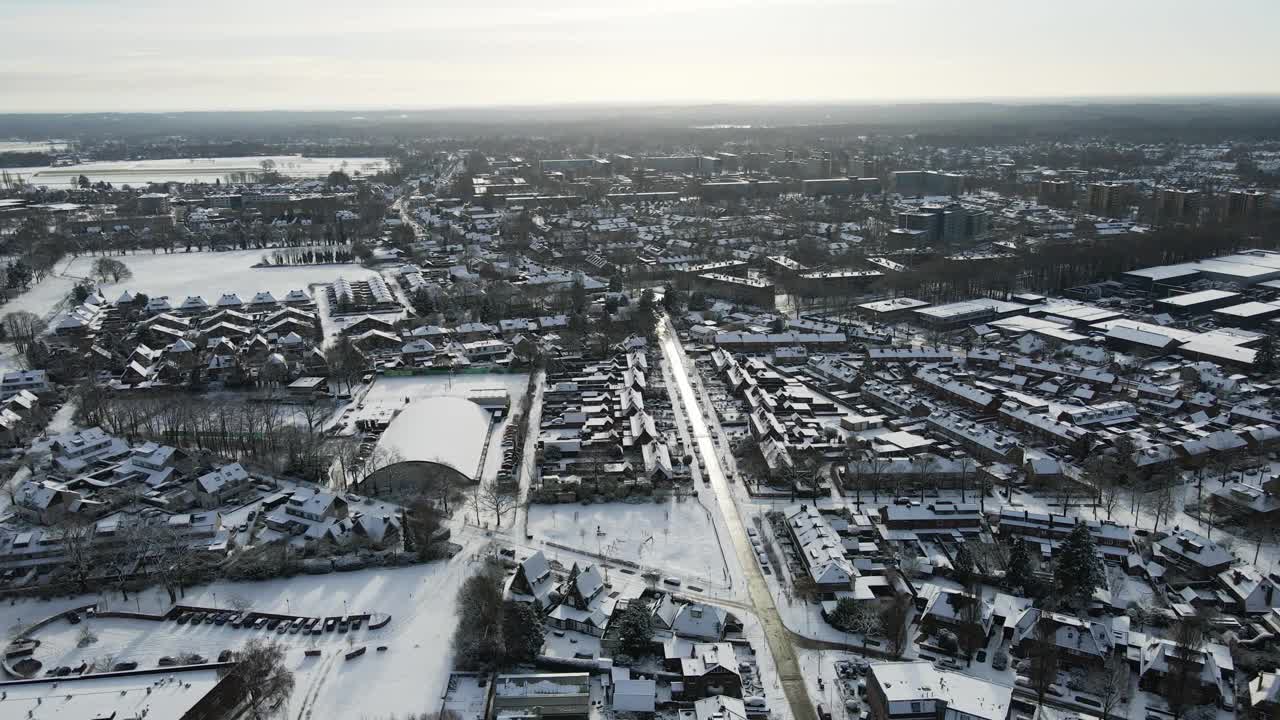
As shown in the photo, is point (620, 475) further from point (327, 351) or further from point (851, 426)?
point (327, 351)

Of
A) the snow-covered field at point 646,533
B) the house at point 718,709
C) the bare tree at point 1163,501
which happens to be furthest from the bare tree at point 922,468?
the house at point 718,709

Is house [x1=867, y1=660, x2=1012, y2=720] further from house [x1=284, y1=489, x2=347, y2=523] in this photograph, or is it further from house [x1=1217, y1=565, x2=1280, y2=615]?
house [x1=284, y1=489, x2=347, y2=523]

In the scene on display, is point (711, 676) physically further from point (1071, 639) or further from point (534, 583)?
point (1071, 639)

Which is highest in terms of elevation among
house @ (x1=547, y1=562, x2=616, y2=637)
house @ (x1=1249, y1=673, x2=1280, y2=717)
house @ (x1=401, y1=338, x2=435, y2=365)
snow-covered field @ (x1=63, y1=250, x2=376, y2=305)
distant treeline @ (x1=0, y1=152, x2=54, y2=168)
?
distant treeline @ (x1=0, y1=152, x2=54, y2=168)

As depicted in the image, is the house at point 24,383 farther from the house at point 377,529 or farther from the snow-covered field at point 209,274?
the house at point 377,529

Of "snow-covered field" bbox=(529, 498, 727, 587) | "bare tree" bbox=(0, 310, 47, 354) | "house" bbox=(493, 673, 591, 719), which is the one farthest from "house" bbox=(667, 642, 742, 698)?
"bare tree" bbox=(0, 310, 47, 354)

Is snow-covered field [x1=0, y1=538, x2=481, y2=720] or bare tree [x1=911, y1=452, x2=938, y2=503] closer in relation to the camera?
snow-covered field [x1=0, y1=538, x2=481, y2=720]

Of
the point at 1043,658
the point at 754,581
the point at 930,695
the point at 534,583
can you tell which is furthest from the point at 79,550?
the point at 1043,658
